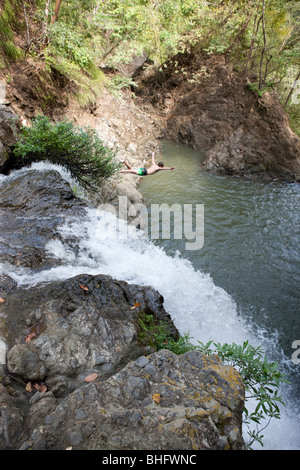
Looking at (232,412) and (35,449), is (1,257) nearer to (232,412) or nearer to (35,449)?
(35,449)

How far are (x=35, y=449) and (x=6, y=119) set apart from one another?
702cm

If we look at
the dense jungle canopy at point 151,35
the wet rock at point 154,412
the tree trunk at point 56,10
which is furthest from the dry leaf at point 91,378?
the tree trunk at point 56,10

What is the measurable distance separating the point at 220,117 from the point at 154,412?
47.3ft

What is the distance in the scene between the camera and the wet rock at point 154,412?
176 cm

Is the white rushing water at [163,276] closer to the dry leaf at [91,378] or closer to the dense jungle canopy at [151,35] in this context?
the dry leaf at [91,378]

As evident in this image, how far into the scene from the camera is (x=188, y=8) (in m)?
12.4

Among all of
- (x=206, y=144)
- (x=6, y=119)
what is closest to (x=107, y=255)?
(x=6, y=119)

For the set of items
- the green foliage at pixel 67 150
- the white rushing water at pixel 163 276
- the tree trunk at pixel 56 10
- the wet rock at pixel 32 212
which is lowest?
the white rushing water at pixel 163 276

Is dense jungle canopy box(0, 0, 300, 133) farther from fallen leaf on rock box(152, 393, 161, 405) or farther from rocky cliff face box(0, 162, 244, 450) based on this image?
fallen leaf on rock box(152, 393, 161, 405)

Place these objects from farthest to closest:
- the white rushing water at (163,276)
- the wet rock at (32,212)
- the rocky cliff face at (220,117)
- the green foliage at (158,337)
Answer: the rocky cliff face at (220,117) < the wet rock at (32,212) < the white rushing water at (163,276) < the green foliage at (158,337)

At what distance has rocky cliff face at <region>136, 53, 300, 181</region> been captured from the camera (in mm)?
11312

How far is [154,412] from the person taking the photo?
78.2 inches

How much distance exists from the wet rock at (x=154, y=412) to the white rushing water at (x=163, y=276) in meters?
2.11

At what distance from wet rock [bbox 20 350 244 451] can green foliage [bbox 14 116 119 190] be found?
18.6 feet
